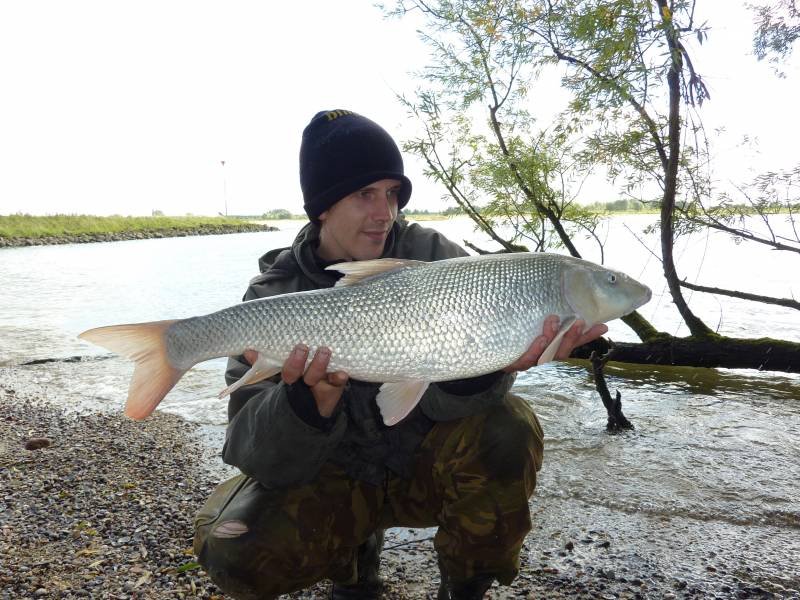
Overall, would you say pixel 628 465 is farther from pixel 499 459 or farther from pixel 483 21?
pixel 483 21

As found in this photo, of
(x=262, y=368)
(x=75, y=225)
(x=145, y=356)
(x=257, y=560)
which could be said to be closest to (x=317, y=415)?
(x=262, y=368)

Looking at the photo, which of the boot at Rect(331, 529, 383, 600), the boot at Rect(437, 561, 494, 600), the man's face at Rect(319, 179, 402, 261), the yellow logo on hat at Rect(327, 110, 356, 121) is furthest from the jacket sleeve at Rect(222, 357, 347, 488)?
the yellow logo on hat at Rect(327, 110, 356, 121)

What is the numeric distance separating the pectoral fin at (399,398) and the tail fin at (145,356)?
0.79 m

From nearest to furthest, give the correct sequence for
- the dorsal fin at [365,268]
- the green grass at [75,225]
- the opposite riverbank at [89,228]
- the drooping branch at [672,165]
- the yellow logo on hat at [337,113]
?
the dorsal fin at [365,268]
the yellow logo on hat at [337,113]
the drooping branch at [672,165]
the opposite riverbank at [89,228]
the green grass at [75,225]

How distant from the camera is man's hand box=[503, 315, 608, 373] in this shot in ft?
7.68

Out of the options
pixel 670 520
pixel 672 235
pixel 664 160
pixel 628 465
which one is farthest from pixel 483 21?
pixel 670 520

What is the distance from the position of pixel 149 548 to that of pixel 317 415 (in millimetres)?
1202

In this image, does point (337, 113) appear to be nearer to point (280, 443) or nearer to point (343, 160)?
point (343, 160)

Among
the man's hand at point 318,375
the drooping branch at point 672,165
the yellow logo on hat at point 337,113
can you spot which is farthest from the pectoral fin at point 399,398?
the drooping branch at point 672,165

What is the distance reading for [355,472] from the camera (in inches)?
95.7

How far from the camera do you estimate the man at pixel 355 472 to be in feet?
7.23

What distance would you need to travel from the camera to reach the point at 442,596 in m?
2.34

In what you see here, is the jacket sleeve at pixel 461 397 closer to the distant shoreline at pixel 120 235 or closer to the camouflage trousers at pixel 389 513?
the camouflage trousers at pixel 389 513

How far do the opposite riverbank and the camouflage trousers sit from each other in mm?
44232
